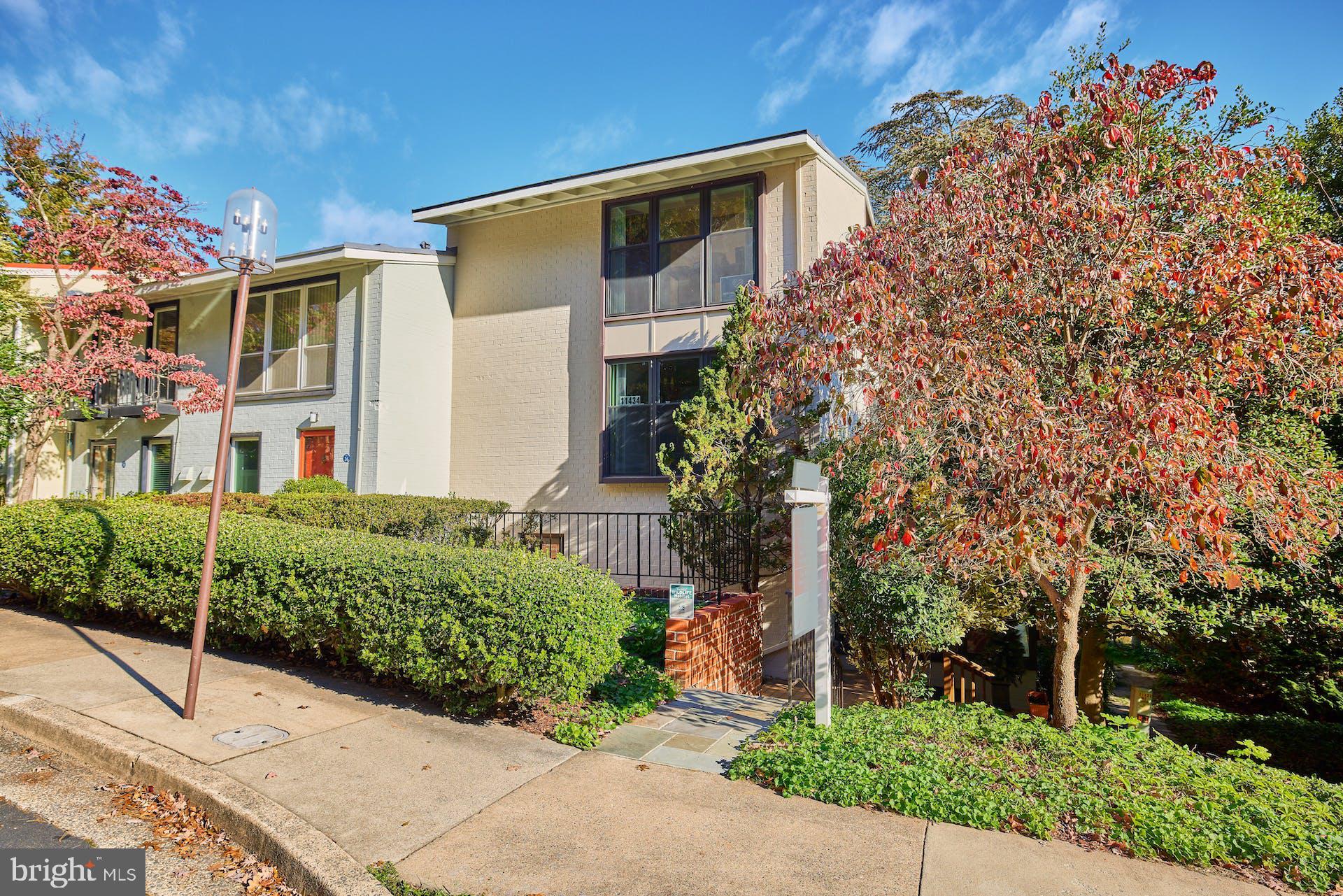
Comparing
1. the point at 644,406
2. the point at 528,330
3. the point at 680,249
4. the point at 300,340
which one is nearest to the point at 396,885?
the point at 644,406

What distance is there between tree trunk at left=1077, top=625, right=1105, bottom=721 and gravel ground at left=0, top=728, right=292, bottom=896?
843cm

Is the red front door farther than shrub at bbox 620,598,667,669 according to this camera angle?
Yes

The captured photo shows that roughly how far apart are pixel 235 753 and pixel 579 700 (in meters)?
2.25

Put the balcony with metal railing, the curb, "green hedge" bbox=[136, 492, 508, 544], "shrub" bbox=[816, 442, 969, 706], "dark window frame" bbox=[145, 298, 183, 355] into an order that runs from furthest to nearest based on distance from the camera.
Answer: "dark window frame" bbox=[145, 298, 183, 355]
the balcony with metal railing
"green hedge" bbox=[136, 492, 508, 544]
"shrub" bbox=[816, 442, 969, 706]
the curb

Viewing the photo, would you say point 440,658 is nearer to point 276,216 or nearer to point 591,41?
point 276,216

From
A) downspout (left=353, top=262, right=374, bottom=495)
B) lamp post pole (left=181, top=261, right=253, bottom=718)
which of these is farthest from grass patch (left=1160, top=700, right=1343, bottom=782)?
downspout (left=353, top=262, right=374, bottom=495)

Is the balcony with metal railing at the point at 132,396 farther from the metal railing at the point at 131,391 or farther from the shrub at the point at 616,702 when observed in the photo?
the shrub at the point at 616,702

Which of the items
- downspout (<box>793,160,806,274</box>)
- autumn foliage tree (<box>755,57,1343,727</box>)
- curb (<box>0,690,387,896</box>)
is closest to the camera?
curb (<box>0,690,387,896</box>)

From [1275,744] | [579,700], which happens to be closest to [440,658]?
[579,700]

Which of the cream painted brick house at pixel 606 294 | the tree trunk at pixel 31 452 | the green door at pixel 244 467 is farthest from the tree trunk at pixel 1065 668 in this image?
the tree trunk at pixel 31 452

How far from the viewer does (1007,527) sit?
4.54m

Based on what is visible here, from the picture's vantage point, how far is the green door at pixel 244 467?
46.6 feet

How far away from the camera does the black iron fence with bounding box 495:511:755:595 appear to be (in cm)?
946

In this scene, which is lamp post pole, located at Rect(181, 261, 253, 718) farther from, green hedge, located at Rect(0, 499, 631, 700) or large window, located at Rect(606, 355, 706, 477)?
large window, located at Rect(606, 355, 706, 477)
